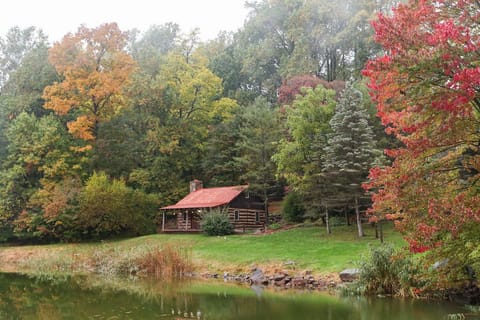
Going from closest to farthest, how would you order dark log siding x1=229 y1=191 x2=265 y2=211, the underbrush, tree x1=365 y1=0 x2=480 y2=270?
tree x1=365 y1=0 x2=480 y2=270, the underbrush, dark log siding x1=229 y1=191 x2=265 y2=211

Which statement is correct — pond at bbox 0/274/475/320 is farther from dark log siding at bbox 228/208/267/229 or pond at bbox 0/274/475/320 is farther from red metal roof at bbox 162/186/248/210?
dark log siding at bbox 228/208/267/229

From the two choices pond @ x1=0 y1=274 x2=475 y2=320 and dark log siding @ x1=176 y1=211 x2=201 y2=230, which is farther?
dark log siding @ x1=176 y1=211 x2=201 y2=230

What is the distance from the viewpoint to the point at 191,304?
15961 millimetres

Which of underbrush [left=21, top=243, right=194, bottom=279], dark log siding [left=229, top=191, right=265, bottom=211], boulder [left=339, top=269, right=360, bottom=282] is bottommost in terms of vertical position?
boulder [left=339, top=269, right=360, bottom=282]

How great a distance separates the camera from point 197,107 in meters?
47.8

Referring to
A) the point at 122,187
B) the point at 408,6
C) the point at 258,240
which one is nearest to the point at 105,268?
the point at 258,240

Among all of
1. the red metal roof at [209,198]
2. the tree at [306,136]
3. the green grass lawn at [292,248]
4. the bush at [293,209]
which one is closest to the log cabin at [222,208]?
the red metal roof at [209,198]

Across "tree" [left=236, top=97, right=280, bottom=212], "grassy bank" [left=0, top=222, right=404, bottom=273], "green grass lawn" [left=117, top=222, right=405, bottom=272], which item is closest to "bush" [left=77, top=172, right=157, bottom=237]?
"grassy bank" [left=0, top=222, right=404, bottom=273]

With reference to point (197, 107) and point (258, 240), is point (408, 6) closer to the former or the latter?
point (258, 240)

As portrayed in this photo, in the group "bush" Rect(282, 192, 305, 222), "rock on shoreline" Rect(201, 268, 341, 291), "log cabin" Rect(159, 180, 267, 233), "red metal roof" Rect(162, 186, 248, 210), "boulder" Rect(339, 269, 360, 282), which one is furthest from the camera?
"log cabin" Rect(159, 180, 267, 233)

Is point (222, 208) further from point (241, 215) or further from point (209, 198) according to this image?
point (241, 215)

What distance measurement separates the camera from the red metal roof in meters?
37.3

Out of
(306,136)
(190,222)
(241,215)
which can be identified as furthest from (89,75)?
(306,136)

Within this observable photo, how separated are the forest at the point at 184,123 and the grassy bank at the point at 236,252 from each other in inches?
72.4
